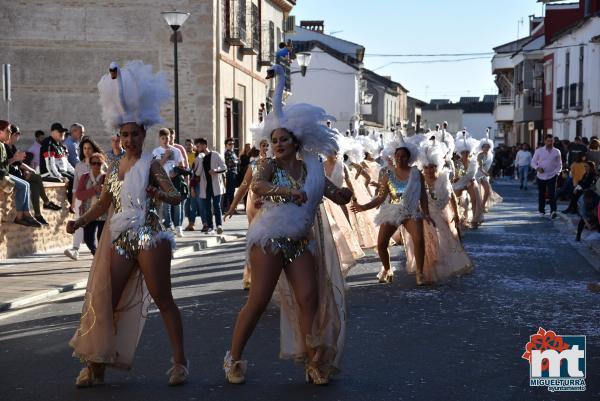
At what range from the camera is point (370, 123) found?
80688 mm

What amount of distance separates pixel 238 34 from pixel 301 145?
76.8 feet

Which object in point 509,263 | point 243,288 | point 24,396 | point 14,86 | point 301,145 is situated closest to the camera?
point 24,396

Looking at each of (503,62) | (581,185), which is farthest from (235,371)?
(503,62)

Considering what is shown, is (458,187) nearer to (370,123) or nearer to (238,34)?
(238,34)

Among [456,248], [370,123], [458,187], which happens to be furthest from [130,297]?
[370,123]

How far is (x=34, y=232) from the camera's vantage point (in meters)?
15.7

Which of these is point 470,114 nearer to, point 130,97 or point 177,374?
point 130,97

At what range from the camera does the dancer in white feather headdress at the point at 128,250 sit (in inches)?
258

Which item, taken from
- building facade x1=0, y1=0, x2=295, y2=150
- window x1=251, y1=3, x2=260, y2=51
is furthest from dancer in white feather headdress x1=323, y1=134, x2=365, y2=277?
window x1=251, y1=3, x2=260, y2=51

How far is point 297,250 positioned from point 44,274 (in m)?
6.77

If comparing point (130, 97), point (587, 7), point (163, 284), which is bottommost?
point (163, 284)

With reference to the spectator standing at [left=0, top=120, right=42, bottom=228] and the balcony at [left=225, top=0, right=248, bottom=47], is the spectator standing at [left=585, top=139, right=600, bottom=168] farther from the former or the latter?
the spectator standing at [left=0, top=120, right=42, bottom=228]

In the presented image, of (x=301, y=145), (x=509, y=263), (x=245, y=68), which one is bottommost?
(x=509, y=263)

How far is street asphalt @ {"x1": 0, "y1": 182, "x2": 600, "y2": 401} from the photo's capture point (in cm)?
647
